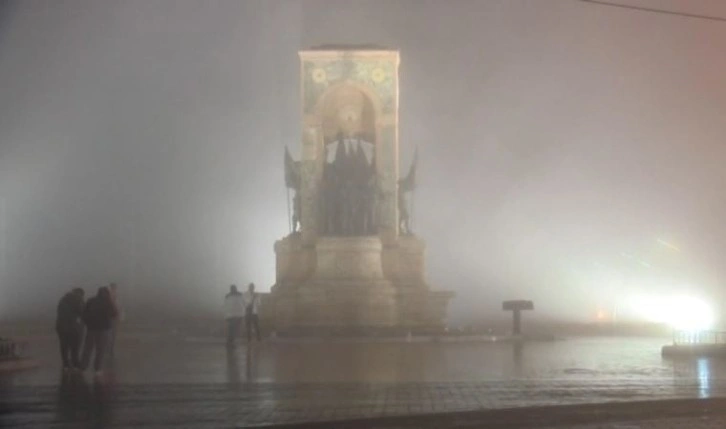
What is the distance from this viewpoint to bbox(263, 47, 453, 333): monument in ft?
120

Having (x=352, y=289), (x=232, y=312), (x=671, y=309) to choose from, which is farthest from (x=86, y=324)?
(x=671, y=309)

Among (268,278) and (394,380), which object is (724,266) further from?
(394,380)

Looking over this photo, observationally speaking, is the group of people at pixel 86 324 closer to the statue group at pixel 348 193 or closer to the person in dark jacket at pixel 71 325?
the person in dark jacket at pixel 71 325

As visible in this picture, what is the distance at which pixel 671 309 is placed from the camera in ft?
160

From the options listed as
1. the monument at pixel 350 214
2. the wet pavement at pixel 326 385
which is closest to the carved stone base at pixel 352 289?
the monument at pixel 350 214

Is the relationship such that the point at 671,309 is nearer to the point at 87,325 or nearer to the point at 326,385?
the point at 87,325

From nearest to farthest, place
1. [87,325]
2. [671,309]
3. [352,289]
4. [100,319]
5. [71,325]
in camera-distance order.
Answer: [100,319] → [87,325] → [71,325] → [352,289] → [671,309]

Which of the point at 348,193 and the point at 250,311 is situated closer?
the point at 250,311

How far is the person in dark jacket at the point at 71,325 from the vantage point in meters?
19.8

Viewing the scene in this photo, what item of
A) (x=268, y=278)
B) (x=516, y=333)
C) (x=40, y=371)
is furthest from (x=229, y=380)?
(x=268, y=278)

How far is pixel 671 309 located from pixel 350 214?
17.8 meters

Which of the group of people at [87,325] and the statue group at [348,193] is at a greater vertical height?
the statue group at [348,193]

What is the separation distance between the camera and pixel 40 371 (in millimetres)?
20000

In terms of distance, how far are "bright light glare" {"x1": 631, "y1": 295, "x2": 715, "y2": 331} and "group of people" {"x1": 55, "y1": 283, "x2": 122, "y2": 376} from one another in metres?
28.6
